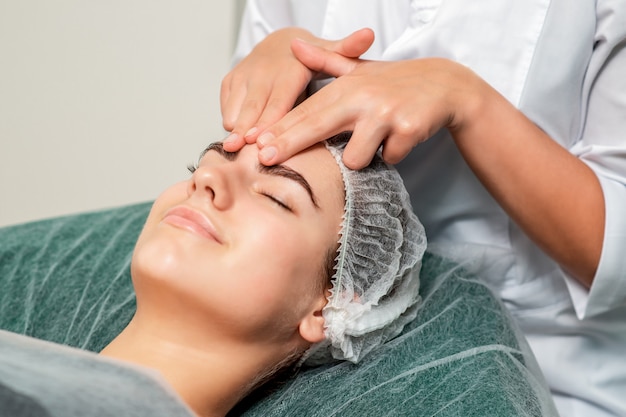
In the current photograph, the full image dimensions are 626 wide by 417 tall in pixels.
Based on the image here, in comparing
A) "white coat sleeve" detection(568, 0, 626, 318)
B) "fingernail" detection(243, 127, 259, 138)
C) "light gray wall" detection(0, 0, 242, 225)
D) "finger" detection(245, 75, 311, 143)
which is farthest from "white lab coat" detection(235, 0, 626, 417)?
"light gray wall" detection(0, 0, 242, 225)

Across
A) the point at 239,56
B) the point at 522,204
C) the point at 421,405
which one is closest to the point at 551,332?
the point at 522,204

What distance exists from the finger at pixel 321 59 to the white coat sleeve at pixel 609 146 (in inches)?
16.8

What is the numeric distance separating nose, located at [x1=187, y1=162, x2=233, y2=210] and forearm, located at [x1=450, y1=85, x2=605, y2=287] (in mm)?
390

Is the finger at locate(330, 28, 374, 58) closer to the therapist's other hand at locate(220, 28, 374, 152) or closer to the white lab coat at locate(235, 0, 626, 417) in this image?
the therapist's other hand at locate(220, 28, 374, 152)

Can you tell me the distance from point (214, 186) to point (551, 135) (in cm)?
65

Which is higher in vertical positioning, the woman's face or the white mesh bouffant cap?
the woman's face

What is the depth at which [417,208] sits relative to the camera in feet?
5.00

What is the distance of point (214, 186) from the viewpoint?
1111 millimetres

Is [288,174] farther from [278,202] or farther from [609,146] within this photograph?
[609,146]

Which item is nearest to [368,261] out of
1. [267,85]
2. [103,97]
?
[267,85]

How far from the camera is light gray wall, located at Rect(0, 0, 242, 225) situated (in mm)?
2379

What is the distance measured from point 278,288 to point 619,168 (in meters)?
0.65

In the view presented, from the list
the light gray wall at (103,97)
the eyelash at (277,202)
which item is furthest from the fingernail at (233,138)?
the light gray wall at (103,97)

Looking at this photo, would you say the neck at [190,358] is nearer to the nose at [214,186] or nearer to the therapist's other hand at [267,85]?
the nose at [214,186]
